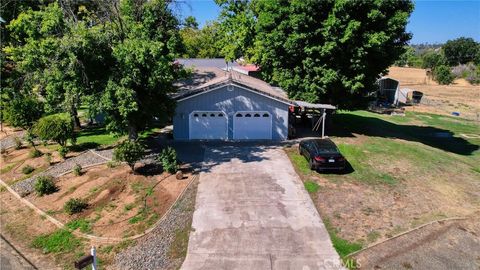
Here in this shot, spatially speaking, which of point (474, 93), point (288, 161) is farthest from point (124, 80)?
point (474, 93)

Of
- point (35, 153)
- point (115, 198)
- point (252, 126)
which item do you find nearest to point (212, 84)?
point (252, 126)

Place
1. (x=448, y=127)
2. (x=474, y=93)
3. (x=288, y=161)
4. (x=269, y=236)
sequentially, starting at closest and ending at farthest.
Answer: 1. (x=269, y=236)
2. (x=288, y=161)
3. (x=448, y=127)
4. (x=474, y=93)

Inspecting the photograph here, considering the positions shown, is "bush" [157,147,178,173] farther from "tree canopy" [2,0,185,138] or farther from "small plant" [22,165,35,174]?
"small plant" [22,165,35,174]

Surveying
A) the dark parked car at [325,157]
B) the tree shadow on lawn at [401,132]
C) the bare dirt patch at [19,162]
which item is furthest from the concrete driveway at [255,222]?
the tree shadow on lawn at [401,132]

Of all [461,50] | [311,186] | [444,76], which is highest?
[461,50]

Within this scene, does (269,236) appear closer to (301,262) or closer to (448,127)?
(301,262)

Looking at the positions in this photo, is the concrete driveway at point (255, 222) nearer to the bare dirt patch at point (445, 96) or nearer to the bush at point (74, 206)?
the bush at point (74, 206)

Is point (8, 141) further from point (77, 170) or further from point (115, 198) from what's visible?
point (115, 198)

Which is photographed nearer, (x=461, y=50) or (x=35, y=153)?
(x=35, y=153)
